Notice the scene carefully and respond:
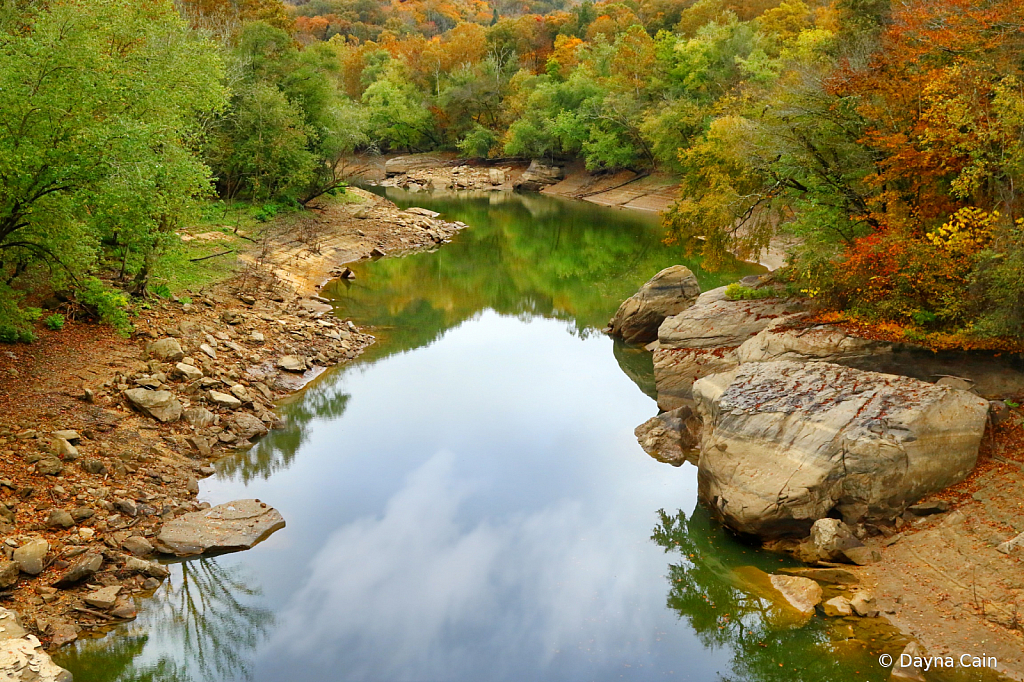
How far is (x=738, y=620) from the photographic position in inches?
459

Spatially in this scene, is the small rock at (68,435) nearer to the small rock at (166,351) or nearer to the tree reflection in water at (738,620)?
the small rock at (166,351)

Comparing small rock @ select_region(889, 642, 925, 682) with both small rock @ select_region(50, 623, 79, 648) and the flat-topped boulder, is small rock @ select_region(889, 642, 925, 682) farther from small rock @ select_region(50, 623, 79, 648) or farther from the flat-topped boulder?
small rock @ select_region(50, 623, 79, 648)

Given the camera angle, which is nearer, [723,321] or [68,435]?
[68,435]

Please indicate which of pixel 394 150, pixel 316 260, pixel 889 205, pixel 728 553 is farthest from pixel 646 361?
pixel 394 150

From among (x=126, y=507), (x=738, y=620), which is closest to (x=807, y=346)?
(x=738, y=620)

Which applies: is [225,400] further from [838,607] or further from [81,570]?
[838,607]

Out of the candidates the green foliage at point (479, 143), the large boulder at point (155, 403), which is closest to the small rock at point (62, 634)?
the large boulder at point (155, 403)

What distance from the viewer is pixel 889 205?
1738 centimetres

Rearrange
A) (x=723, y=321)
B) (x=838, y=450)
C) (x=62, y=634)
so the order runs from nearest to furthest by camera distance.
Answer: (x=62, y=634) < (x=838, y=450) < (x=723, y=321)

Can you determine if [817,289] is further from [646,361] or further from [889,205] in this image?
[646,361]

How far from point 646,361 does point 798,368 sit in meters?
9.82

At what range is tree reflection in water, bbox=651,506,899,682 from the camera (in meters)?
10.3

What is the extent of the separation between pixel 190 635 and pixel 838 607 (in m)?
9.47

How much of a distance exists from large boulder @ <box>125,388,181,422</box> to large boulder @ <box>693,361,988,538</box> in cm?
1115
